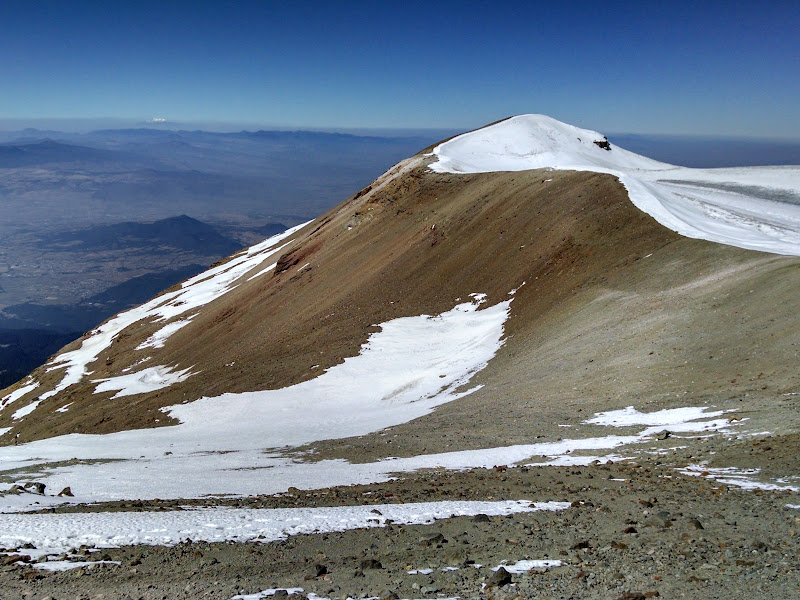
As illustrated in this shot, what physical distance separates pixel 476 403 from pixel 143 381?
24.8 m

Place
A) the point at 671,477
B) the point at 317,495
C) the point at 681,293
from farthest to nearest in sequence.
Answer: the point at 681,293 → the point at 317,495 → the point at 671,477

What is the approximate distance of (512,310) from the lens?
28.3 m

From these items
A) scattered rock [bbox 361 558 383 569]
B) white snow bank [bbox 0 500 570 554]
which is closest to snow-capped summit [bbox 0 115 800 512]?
white snow bank [bbox 0 500 570 554]

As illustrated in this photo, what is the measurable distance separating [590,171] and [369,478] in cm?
3198

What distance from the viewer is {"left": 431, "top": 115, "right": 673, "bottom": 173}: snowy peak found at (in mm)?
54156

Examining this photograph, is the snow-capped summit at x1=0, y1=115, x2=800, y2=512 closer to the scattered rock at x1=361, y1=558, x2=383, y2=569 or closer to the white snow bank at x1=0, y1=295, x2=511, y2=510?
the white snow bank at x1=0, y1=295, x2=511, y2=510

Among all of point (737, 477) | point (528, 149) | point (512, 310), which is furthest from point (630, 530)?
point (528, 149)

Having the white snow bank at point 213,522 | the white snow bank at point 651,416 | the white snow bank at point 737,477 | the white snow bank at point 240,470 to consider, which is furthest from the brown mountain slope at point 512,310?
the white snow bank at point 213,522

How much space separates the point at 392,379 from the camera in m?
25.9

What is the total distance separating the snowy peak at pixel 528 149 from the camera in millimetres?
54156

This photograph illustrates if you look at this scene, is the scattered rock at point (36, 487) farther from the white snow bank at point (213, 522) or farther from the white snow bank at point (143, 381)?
the white snow bank at point (143, 381)

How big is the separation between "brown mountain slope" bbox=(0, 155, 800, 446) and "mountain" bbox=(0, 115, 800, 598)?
161 mm

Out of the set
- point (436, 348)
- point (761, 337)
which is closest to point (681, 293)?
point (761, 337)

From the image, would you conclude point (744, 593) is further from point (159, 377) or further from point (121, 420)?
point (159, 377)
